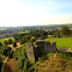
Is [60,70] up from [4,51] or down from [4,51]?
up

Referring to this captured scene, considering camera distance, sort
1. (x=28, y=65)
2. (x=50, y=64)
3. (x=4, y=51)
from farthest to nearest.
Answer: (x=4, y=51) < (x=28, y=65) < (x=50, y=64)

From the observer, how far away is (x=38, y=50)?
18953mm

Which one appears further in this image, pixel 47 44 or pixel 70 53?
pixel 47 44

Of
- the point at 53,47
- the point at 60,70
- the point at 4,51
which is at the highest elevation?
the point at 53,47

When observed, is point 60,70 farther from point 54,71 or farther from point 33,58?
point 33,58

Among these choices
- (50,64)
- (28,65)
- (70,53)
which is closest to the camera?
(50,64)

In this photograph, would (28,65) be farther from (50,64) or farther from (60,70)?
(60,70)

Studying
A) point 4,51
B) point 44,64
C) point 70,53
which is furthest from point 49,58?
point 4,51

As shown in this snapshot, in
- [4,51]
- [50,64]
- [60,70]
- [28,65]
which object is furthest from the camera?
[4,51]

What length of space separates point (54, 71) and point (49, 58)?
222cm

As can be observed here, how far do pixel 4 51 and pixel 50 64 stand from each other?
56.6ft

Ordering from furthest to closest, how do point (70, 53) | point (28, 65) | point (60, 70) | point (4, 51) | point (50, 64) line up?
point (4, 51) < point (28, 65) < point (70, 53) < point (50, 64) < point (60, 70)

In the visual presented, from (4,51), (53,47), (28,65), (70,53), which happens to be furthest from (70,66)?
(4,51)

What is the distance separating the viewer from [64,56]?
16.7m
